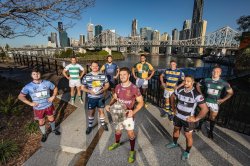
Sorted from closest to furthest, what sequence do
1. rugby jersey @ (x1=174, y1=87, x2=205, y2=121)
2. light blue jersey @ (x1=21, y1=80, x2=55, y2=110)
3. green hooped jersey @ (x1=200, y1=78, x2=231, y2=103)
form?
rugby jersey @ (x1=174, y1=87, x2=205, y2=121), light blue jersey @ (x1=21, y1=80, x2=55, y2=110), green hooped jersey @ (x1=200, y1=78, x2=231, y2=103)

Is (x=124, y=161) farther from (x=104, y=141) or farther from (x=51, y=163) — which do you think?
(x=51, y=163)

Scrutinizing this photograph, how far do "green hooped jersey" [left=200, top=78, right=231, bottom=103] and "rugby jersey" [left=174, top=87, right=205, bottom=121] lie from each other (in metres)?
1.02

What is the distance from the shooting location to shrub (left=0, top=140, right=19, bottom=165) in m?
2.71

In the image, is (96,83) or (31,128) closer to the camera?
(96,83)

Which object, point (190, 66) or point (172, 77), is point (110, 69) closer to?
point (172, 77)

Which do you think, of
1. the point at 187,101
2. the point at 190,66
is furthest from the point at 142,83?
the point at 190,66

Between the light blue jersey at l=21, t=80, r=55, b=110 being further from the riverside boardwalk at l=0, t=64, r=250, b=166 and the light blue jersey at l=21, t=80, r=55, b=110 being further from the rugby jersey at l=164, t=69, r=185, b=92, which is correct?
the rugby jersey at l=164, t=69, r=185, b=92

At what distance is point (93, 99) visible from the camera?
357 centimetres

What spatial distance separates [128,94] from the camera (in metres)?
2.65

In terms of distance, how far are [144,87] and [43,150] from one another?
347 cm

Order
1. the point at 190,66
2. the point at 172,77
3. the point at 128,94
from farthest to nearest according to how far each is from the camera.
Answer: the point at 190,66 < the point at 172,77 < the point at 128,94

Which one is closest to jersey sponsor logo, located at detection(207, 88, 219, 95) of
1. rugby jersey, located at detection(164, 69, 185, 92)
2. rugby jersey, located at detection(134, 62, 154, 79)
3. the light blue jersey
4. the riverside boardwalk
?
rugby jersey, located at detection(164, 69, 185, 92)

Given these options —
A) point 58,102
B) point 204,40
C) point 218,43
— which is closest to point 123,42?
point 204,40

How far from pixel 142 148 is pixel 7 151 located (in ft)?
8.75
